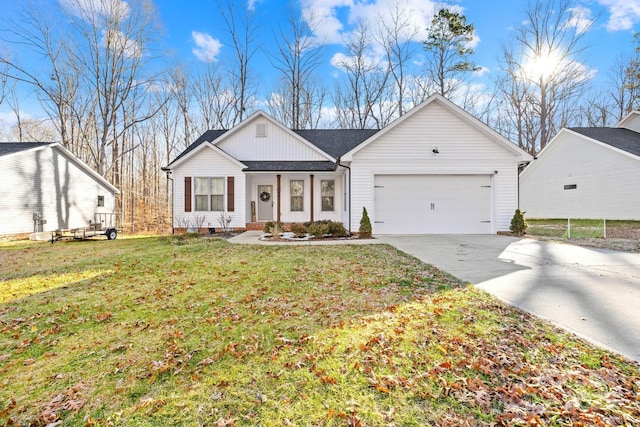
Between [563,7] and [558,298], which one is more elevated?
[563,7]

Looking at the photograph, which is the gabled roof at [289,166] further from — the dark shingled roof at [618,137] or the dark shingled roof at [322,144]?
the dark shingled roof at [618,137]

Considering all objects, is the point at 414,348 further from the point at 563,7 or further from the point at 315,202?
the point at 563,7

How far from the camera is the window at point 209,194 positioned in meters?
14.4

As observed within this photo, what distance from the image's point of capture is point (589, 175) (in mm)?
17625

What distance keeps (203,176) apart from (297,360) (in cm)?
1318

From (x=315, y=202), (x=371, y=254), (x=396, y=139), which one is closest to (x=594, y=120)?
(x=396, y=139)

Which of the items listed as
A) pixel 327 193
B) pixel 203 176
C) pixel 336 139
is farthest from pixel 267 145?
pixel 336 139

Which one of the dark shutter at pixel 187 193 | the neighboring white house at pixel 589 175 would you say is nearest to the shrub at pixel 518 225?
the neighboring white house at pixel 589 175

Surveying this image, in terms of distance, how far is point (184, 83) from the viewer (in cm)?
2636

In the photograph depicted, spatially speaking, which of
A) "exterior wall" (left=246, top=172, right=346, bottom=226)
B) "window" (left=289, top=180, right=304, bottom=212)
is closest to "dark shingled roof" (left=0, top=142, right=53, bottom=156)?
"exterior wall" (left=246, top=172, right=346, bottom=226)

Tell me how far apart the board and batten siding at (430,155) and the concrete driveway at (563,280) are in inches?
129

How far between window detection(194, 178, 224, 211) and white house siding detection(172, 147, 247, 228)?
222mm

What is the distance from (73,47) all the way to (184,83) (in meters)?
7.70

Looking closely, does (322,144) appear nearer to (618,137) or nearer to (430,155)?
(430,155)
